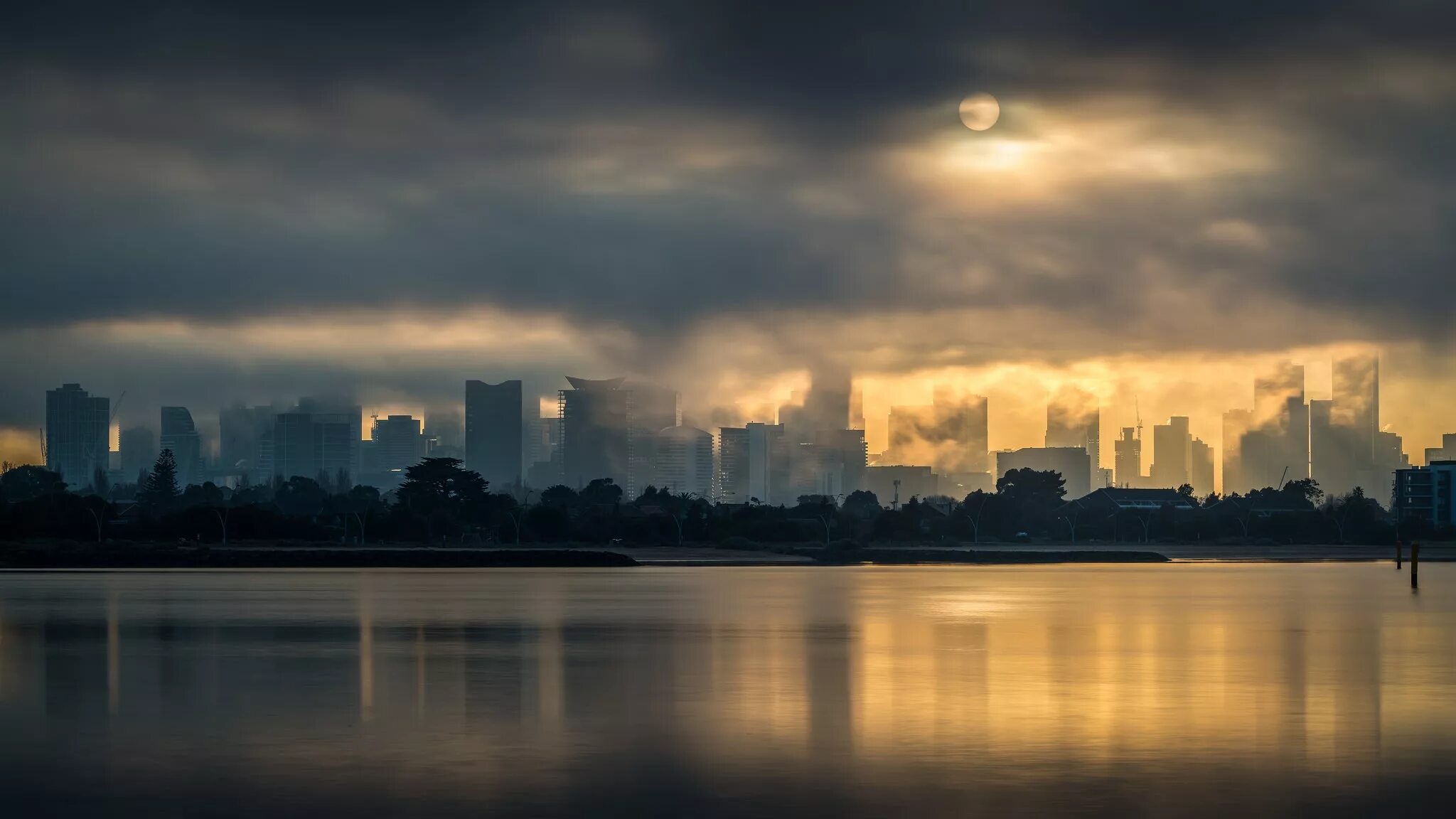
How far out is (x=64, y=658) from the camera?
153 feet

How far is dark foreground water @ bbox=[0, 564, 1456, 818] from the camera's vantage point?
23.6m

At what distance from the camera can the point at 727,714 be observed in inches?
1309

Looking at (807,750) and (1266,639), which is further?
(1266,639)

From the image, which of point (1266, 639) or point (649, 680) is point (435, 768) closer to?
point (649, 680)

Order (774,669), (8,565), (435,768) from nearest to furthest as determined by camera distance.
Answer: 1. (435,768)
2. (774,669)
3. (8,565)

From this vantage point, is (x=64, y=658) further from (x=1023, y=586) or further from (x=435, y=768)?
(x=1023, y=586)

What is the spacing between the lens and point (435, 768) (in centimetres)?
2598

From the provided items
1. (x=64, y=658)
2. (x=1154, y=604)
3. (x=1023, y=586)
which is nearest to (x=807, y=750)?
(x=64, y=658)

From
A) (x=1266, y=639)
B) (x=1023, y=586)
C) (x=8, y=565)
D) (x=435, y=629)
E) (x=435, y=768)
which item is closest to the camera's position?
(x=435, y=768)

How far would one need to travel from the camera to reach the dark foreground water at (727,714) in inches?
930

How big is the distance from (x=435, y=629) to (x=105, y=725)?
28.2 metres

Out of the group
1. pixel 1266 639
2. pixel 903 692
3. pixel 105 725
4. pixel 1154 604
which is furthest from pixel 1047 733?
pixel 1154 604

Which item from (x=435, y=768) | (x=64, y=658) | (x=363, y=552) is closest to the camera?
(x=435, y=768)

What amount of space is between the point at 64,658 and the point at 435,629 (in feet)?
50.3
